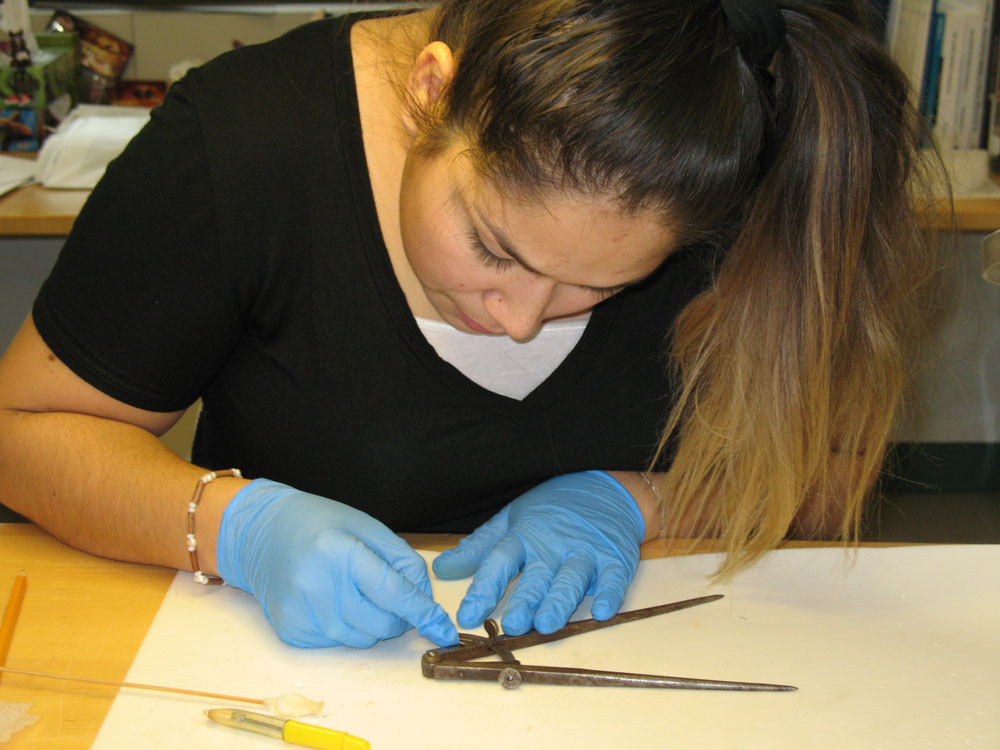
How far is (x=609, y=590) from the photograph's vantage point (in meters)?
0.87

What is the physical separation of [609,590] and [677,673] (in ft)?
0.34

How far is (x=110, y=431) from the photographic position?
0.90 m

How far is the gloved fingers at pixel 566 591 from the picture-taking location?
0.83 meters

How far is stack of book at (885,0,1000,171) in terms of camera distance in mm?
1887

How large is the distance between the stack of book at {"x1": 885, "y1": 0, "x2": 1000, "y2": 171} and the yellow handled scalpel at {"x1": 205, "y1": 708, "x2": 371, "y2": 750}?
167cm

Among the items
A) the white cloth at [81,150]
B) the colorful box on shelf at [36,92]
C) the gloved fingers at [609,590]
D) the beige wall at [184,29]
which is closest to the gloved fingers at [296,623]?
the gloved fingers at [609,590]

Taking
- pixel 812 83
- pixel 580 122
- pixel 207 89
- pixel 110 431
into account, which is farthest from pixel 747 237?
pixel 110 431

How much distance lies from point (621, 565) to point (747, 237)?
1.08 ft

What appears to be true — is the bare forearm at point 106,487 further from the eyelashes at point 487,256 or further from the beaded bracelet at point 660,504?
the beaded bracelet at point 660,504

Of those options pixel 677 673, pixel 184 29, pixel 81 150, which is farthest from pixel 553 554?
pixel 184 29

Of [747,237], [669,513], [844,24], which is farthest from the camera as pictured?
[669,513]

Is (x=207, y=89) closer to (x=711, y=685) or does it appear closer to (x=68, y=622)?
(x=68, y=622)

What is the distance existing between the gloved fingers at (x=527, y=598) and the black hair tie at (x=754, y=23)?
0.48 meters

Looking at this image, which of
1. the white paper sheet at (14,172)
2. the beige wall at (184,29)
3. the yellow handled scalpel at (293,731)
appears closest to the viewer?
the yellow handled scalpel at (293,731)
